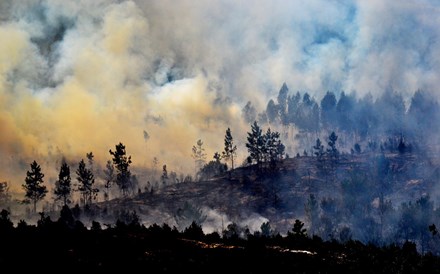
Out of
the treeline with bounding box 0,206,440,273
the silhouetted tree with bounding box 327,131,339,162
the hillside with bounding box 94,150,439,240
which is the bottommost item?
the treeline with bounding box 0,206,440,273

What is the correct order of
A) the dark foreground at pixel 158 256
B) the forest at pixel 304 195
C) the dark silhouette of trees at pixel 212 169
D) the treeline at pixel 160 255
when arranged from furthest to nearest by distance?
the dark silhouette of trees at pixel 212 169
the forest at pixel 304 195
the treeline at pixel 160 255
the dark foreground at pixel 158 256

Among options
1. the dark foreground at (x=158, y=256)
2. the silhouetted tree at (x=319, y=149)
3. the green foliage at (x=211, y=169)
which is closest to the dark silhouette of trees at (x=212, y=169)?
the green foliage at (x=211, y=169)

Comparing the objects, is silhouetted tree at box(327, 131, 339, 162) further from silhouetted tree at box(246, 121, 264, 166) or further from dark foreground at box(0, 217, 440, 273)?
dark foreground at box(0, 217, 440, 273)

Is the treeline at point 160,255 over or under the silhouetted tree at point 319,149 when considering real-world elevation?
under

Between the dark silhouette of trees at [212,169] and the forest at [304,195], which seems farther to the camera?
the dark silhouette of trees at [212,169]

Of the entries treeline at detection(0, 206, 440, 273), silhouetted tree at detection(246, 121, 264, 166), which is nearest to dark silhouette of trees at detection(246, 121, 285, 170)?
silhouetted tree at detection(246, 121, 264, 166)

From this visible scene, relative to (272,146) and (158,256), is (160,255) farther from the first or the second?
(272,146)

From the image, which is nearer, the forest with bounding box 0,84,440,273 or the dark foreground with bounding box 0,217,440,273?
the dark foreground with bounding box 0,217,440,273

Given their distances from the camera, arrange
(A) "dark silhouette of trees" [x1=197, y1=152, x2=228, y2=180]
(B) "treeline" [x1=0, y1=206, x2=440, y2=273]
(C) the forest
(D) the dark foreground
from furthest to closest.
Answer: (A) "dark silhouette of trees" [x1=197, y1=152, x2=228, y2=180], (C) the forest, (B) "treeline" [x1=0, y1=206, x2=440, y2=273], (D) the dark foreground

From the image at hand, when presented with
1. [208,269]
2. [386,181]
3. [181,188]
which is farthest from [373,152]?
[208,269]

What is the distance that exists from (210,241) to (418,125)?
176 m

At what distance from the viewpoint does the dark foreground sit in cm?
1599

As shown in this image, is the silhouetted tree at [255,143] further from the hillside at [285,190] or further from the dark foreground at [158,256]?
the dark foreground at [158,256]

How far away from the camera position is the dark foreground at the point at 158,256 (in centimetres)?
1599
